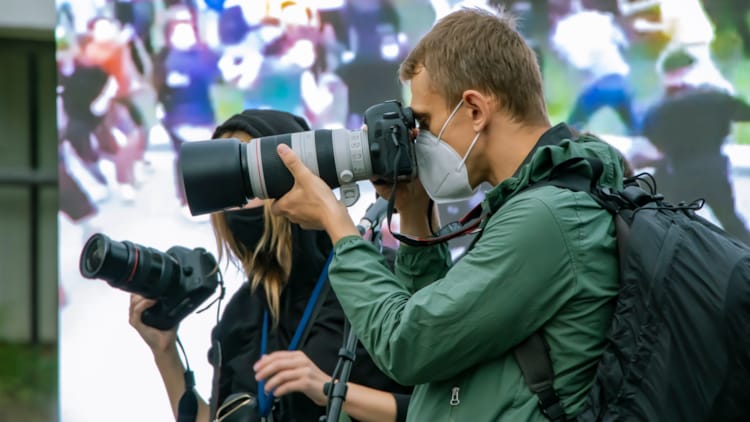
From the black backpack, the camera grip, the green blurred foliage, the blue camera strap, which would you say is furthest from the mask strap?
the green blurred foliage

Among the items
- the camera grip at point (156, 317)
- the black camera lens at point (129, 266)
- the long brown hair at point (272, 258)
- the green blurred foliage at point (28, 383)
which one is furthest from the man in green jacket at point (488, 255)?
the green blurred foliage at point (28, 383)

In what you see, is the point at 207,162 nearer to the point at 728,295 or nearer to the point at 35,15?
the point at 728,295

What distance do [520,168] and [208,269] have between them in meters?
1.09

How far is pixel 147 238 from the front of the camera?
3689 millimetres

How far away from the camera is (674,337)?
1.46m

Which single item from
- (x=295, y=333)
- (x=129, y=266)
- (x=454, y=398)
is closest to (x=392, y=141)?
(x=454, y=398)

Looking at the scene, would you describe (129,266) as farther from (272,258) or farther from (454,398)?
(454,398)

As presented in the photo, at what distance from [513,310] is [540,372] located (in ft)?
0.32

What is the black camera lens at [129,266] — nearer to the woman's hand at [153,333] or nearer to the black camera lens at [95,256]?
the black camera lens at [95,256]

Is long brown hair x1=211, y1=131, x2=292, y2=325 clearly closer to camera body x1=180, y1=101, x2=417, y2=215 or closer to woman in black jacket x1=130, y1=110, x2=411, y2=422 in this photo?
woman in black jacket x1=130, y1=110, x2=411, y2=422

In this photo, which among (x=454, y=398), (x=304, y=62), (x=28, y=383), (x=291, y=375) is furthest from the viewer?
(x=28, y=383)

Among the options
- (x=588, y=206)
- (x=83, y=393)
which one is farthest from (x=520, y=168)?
(x=83, y=393)

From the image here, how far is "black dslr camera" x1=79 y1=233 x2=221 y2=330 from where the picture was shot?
2.46 meters

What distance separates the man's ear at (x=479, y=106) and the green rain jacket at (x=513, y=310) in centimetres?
16
